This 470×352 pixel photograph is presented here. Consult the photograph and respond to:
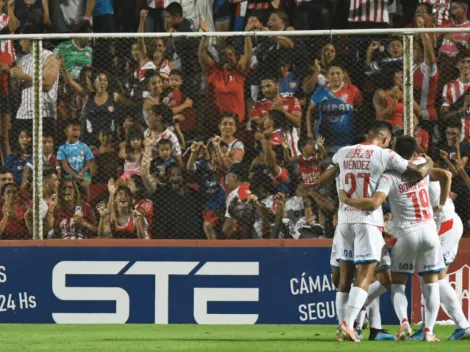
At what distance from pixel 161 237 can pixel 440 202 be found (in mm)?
3981

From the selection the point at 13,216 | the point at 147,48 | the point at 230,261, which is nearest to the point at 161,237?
the point at 230,261

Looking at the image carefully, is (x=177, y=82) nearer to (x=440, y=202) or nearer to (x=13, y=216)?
(x=13, y=216)

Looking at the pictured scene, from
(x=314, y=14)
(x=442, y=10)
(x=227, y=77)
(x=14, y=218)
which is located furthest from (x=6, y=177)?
(x=442, y=10)

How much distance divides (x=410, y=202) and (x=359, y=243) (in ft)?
2.26

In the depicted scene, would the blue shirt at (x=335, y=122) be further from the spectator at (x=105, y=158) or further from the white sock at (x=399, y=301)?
the white sock at (x=399, y=301)

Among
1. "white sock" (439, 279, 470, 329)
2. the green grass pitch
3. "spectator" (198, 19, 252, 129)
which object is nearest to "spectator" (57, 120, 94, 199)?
"spectator" (198, 19, 252, 129)

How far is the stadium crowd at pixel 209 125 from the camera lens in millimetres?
13438

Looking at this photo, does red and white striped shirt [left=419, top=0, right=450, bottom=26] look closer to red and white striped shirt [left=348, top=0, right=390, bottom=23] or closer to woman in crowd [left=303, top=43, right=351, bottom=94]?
red and white striped shirt [left=348, top=0, right=390, bottom=23]

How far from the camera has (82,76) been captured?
14.5 m

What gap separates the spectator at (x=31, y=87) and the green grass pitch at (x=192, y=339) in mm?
2492

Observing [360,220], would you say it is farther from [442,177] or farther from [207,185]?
[207,185]

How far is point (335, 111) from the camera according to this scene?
13.8m

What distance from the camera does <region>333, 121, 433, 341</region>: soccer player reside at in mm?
9898

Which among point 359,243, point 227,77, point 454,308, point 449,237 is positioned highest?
point 227,77
